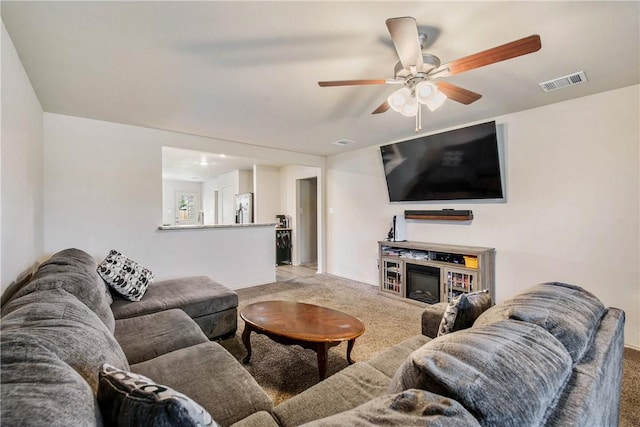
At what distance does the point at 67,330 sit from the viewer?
39.9 inches

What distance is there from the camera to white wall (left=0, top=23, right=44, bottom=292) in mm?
1689

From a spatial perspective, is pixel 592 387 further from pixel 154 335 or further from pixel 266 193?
pixel 266 193

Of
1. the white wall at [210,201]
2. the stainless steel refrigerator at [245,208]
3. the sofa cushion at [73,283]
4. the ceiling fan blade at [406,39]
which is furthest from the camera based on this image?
the white wall at [210,201]

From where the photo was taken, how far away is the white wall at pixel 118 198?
3150mm

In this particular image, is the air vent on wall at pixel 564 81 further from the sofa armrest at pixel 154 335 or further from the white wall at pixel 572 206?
the sofa armrest at pixel 154 335

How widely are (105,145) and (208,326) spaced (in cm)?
258

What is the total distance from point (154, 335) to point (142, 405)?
1.41m

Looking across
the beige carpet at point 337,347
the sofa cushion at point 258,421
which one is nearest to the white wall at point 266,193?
the beige carpet at point 337,347

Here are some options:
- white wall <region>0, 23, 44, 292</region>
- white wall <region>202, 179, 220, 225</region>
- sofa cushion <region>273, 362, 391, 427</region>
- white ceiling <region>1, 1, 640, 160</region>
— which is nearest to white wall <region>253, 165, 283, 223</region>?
white wall <region>202, 179, 220, 225</region>

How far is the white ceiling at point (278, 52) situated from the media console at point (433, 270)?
5.63ft

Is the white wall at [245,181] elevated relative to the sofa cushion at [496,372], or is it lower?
elevated

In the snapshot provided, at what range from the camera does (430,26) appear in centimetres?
169

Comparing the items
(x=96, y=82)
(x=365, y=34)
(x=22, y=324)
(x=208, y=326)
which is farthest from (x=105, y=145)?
(x=365, y=34)

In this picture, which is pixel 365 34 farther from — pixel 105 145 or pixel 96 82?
pixel 105 145
